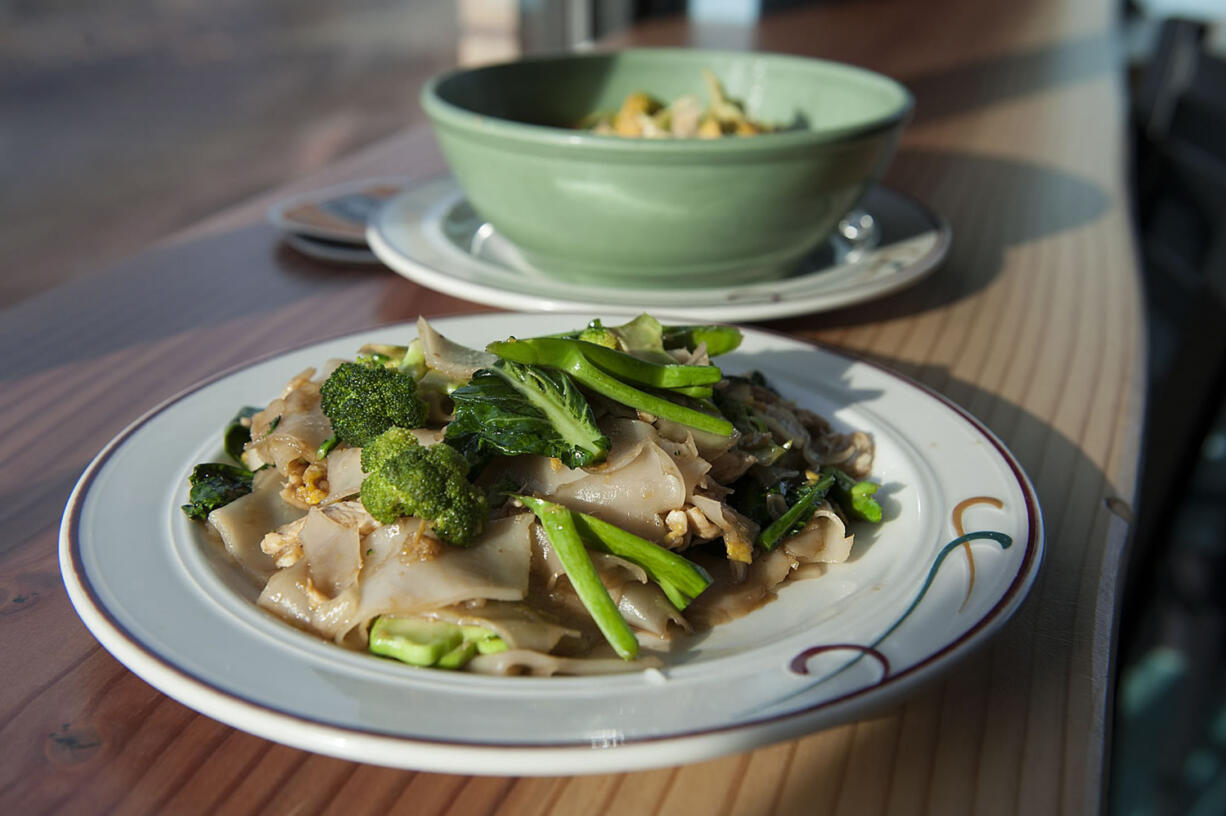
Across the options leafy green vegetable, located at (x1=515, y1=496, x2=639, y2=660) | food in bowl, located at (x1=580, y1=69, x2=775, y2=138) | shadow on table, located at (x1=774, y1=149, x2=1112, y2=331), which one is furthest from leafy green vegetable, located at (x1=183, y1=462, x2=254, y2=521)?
food in bowl, located at (x1=580, y1=69, x2=775, y2=138)

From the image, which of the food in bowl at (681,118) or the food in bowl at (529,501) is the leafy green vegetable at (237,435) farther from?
the food in bowl at (681,118)

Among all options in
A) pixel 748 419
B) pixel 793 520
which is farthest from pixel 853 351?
pixel 793 520

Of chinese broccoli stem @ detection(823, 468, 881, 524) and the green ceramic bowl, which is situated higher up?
the green ceramic bowl

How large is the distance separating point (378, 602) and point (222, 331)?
37.0 inches

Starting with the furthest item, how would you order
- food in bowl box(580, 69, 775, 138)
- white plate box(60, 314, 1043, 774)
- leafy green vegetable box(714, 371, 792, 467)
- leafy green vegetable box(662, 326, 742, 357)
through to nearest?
food in bowl box(580, 69, 775, 138), leafy green vegetable box(662, 326, 742, 357), leafy green vegetable box(714, 371, 792, 467), white plate box(60, 314, 1043, 774)

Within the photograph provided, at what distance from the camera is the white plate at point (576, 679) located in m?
0.72

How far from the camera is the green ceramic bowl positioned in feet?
5.18

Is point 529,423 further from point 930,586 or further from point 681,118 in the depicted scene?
point 681,118

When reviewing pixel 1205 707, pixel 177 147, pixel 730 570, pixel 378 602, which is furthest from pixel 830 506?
pixel 177 147

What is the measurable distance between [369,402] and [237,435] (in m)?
0.25

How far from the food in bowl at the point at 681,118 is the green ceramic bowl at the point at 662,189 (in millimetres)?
281

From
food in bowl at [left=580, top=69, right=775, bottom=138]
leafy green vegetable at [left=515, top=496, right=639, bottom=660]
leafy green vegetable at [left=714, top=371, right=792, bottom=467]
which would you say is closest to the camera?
→ leafy green vegetable at [left=515, top=496, right=639, bottom=660]

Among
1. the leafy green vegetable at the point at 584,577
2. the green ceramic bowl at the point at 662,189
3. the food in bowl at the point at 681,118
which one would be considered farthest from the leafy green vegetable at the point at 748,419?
the food in bowl at the point at 681,118

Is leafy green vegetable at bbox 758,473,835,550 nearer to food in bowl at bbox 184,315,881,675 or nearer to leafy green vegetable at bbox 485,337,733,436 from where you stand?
food in bowl at bbox 184,315,881,675
